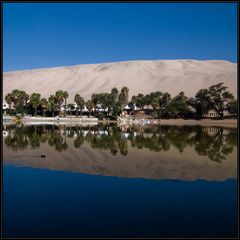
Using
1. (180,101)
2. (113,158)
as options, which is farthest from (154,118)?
(113,158)

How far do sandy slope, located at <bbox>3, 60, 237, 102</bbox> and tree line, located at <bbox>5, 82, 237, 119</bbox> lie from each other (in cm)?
4657

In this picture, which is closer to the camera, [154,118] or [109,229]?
[109,229]

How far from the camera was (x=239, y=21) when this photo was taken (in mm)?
11125

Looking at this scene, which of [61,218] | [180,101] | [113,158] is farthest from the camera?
[180,101]

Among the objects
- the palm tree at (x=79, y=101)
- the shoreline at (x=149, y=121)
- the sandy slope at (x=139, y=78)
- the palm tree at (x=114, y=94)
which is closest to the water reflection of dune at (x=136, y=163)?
the shoreline at (x=149, y=121)

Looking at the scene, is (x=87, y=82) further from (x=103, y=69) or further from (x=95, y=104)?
(x=95, y=104)

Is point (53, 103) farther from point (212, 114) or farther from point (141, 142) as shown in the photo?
point (141, 142)

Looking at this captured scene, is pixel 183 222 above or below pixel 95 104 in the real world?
below

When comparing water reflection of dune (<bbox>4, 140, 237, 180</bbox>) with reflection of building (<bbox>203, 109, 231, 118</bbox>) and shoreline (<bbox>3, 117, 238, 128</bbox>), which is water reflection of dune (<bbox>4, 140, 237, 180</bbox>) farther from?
reflection of building (<bbox>203, 109, 231, 118</bbox>)

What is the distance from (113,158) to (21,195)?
8.17 m

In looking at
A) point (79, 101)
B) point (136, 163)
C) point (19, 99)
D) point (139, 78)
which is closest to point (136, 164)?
point (136, 163)

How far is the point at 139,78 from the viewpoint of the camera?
567 ft

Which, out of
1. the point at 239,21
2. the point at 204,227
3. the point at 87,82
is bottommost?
the point at 204,227

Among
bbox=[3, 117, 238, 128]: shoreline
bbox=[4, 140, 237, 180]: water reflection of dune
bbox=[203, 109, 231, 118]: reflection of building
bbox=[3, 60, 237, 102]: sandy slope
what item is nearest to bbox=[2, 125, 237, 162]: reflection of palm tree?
bbox=[4, 140, 237, 180]: water reflection of dune
